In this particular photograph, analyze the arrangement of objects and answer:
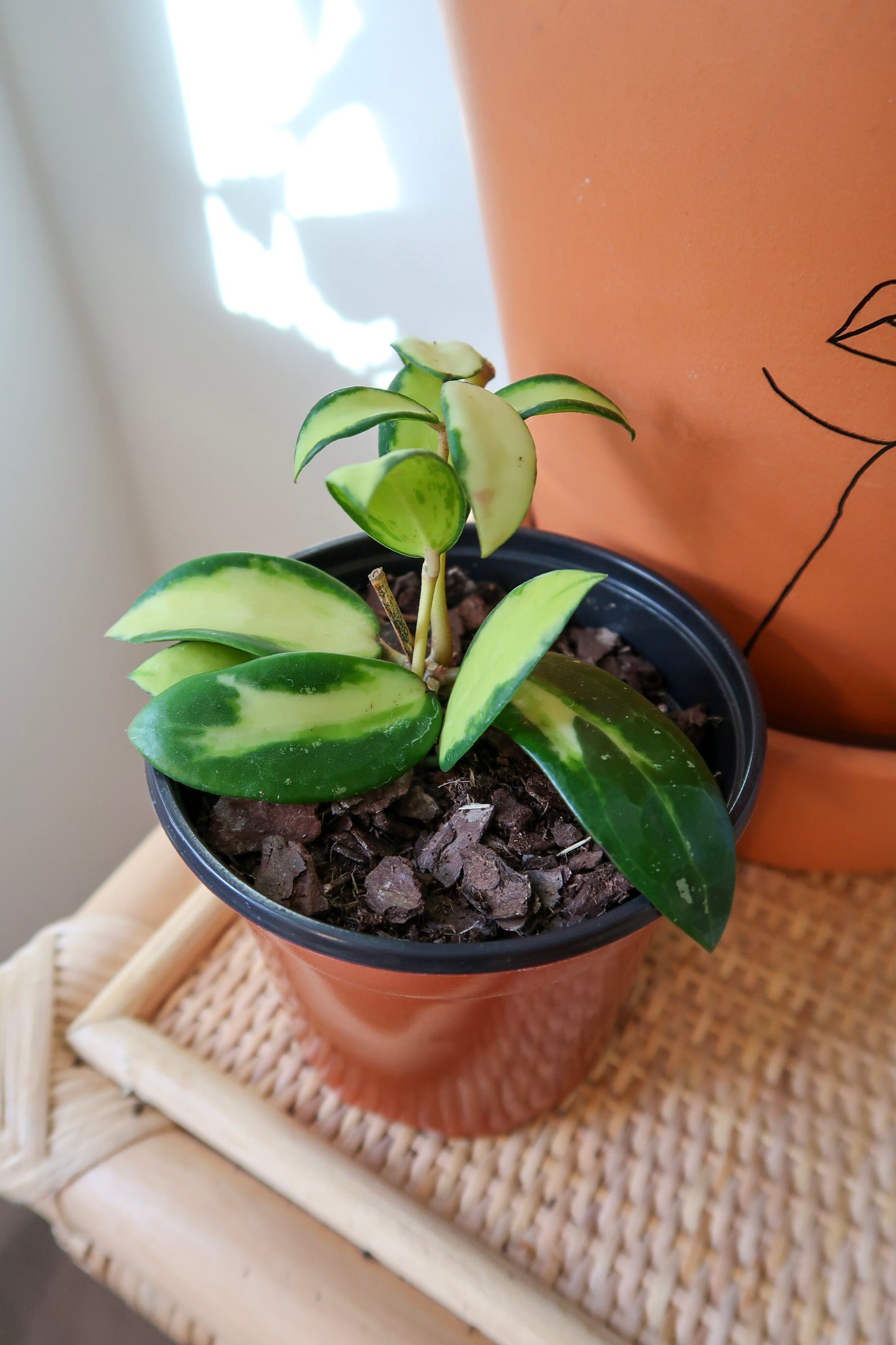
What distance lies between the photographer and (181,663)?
1.49 ft

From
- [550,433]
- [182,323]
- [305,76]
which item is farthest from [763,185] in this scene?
[182,323]

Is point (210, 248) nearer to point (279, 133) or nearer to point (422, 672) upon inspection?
point (279, 133)

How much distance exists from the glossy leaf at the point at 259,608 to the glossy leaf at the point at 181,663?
0.05 ft

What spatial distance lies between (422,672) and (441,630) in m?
0.02

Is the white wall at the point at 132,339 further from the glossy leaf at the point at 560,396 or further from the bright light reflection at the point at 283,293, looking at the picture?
the glossy leaf at the point at 560,396

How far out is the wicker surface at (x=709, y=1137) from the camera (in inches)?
19.0

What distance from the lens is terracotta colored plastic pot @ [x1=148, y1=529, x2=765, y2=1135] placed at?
0.36m

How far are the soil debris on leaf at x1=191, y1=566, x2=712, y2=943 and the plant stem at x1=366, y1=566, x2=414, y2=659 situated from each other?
0.07 metres

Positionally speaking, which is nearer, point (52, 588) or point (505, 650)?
point (505, 650)

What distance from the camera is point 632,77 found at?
37 centimetres

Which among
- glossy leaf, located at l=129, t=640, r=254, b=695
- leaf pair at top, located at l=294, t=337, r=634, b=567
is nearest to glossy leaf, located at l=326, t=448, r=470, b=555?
leaf pair at top, located at l=294, t=337, r=634, b=567

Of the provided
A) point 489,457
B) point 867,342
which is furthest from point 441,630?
point 867,342

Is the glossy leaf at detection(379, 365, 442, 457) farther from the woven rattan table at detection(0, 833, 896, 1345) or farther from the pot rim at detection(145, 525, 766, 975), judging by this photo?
the woven rattan table at detection(0, 833, 896, 1345)

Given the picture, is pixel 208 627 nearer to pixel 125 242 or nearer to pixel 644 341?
pixel 644 341
